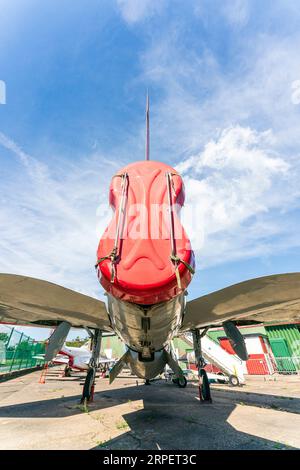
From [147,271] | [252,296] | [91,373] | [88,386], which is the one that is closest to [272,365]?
[88,386]

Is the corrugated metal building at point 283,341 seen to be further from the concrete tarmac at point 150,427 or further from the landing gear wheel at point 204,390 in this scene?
the concrete tarmac at point 150,427

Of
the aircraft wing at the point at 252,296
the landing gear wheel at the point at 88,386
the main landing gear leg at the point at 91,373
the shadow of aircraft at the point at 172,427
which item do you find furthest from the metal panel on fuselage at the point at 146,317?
the landing gear wheel at the point at 88,386

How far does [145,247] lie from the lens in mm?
2154

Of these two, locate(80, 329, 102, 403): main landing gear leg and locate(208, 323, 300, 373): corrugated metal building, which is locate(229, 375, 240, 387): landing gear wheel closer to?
locate(80, 329, 102, 403): main landing gear leg

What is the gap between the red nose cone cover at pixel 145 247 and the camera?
82.2 inches

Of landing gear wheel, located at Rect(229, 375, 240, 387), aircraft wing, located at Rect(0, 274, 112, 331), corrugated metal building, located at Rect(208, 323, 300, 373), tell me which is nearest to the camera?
aircraft wing, located at Rect(0, 274, 112, 331)

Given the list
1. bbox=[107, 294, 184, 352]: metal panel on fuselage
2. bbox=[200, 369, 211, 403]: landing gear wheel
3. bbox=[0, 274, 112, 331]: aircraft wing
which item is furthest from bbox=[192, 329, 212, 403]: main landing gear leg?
bbox=[107, 294, 184, 352]: metal panel on fuselage

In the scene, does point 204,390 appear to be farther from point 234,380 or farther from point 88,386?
point 234,380

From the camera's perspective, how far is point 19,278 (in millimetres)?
2793

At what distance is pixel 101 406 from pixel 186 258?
8.11 metres

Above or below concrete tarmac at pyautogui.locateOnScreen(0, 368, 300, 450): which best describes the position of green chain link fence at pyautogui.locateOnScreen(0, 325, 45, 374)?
above

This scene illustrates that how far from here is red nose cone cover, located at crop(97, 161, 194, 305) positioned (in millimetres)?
2088

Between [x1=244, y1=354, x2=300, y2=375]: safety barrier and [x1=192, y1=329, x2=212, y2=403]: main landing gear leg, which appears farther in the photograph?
[x1=244, y1=354, x2=300, y2=375]: safety barrier
